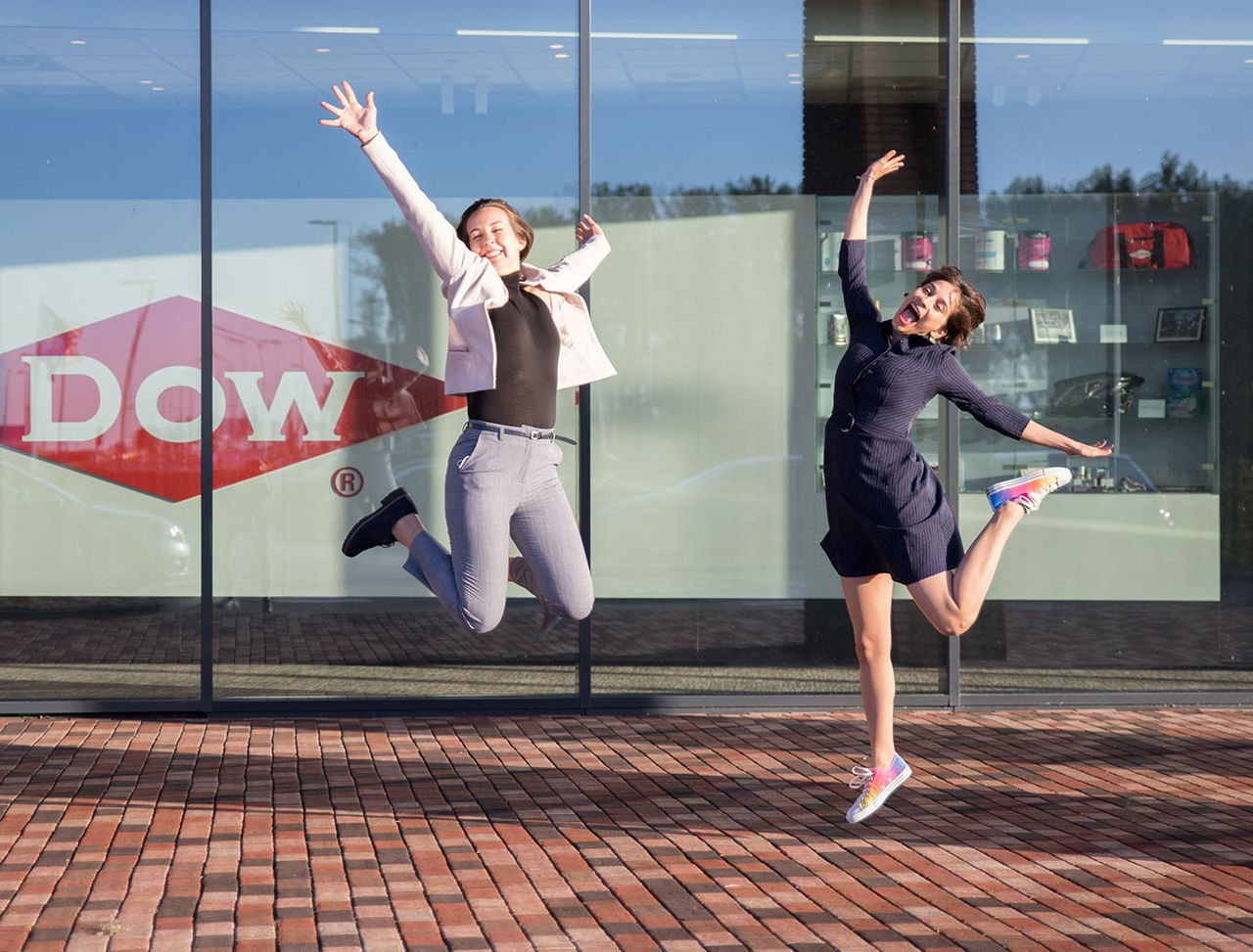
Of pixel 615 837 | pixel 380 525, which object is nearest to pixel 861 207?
pixel 380 525

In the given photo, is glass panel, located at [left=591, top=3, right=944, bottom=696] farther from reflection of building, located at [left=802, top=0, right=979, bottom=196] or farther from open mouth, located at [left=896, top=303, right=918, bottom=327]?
open mouth, located at [left=896, top=303, right=918, bottom=327]

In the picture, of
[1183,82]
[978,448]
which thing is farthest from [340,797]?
[1183,82]

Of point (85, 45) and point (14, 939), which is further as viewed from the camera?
point (85, 45)

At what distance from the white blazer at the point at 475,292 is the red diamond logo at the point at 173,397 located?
2.46m

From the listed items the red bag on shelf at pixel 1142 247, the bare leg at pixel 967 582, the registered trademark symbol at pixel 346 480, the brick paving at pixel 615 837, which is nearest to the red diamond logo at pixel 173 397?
the registered trademark symbol at pixel 346 480

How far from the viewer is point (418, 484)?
7656 millimetres

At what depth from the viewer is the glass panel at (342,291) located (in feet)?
24.6

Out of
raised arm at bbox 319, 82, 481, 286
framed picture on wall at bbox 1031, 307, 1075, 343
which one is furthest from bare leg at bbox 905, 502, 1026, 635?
framed picture on wall at bbox 1031, 307, 1075, 343

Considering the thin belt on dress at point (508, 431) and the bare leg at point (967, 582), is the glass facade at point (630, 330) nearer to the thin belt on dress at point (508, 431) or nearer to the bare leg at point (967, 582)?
the thin belt on dress at point (508, 431)

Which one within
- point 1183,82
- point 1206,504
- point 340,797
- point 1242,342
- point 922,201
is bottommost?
point 340,797

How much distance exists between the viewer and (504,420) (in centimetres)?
521

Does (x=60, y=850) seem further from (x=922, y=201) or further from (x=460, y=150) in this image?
(x=922, y=201)

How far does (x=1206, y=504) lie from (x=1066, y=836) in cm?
344

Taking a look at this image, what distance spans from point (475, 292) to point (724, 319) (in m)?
3.00
